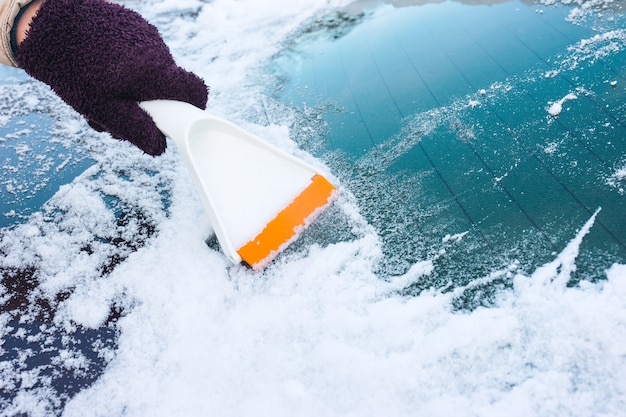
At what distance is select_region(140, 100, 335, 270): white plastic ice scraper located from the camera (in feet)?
3.27

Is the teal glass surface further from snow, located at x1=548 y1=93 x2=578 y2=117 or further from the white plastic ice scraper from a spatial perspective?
the white plastic ice scraper

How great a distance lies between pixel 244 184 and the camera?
3.55 feet

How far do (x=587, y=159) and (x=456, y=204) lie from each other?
13.3 inches

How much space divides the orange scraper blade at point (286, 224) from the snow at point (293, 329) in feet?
0.12

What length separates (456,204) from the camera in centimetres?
100

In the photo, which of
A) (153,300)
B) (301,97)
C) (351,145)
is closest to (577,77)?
(351,145)

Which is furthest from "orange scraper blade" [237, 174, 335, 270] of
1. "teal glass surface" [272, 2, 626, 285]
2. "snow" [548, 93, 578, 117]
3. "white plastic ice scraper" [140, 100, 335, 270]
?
"snow" [548, 93, 578, 117]

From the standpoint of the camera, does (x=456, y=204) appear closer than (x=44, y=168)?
Yes

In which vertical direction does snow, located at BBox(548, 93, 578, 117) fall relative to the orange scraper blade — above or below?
above

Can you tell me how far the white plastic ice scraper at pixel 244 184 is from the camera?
996 mm

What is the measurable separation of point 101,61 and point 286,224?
0.58 meters

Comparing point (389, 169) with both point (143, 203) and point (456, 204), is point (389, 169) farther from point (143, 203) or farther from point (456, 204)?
point (143, 203)

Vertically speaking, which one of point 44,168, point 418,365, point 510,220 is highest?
point 44,168


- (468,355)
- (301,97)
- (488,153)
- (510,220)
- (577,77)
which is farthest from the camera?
(301,97)
